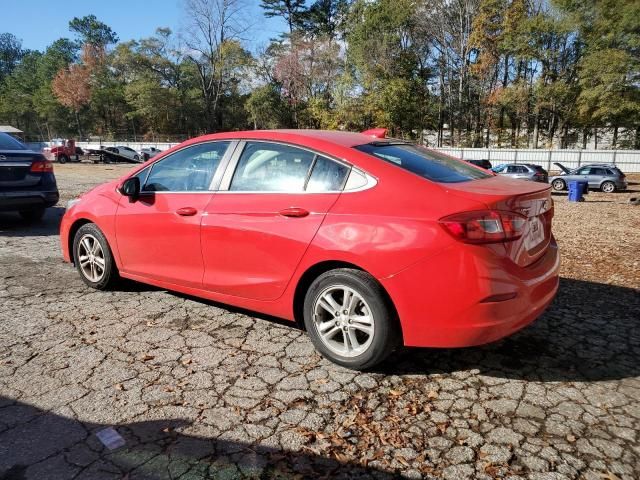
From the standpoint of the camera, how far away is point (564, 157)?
106 ft

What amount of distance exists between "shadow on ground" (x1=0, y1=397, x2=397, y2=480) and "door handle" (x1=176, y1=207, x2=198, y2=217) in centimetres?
165

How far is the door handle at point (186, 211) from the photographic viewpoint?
3.62 m

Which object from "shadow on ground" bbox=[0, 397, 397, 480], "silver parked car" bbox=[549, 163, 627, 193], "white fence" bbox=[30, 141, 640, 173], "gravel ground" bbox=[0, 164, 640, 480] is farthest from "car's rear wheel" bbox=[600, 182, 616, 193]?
"shadow on ground" bbox=[0, 397, 397, 480]

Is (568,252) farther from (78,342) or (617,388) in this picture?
(78,342)

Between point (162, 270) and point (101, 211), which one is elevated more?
point (101, 211)

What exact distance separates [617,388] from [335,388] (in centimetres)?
172

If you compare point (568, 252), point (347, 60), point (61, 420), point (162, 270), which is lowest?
point (568, 252)

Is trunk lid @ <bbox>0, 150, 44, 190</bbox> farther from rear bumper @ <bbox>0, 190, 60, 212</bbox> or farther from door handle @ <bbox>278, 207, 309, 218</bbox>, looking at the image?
door handle @ <bbox>278, 207, 309, 218</bbox>

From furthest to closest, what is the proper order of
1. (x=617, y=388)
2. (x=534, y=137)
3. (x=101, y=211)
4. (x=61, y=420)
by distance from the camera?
(x=534, y=137)
(x=101, y=211)
(x=617, y=388)
(x=61, y=420)

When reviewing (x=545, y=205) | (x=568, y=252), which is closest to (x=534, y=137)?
(x=568, y=252)

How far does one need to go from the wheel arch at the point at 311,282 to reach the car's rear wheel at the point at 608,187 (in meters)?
21.4

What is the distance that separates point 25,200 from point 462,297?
725 centimetres

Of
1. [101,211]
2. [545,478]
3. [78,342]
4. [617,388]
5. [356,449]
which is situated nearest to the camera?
[545,478]

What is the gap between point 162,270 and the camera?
3.93 m
